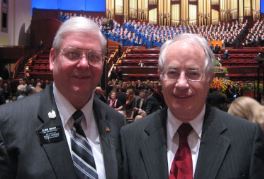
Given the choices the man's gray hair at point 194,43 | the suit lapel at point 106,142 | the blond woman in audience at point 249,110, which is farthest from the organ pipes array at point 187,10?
the man's gray hair at point 194,43

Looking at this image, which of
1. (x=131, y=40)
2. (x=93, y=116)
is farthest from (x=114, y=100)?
(x=131, y=40)

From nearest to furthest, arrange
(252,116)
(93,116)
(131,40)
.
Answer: (93,116) < (252,116) < (131,40)

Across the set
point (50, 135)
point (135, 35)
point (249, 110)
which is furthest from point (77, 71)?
point (135, 35)

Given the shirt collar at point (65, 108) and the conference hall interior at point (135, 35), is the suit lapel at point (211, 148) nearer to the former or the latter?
the shirt collar at point (65, 108)

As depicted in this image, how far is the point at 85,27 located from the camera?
6.21 feet

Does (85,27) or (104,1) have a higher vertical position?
(104,1)

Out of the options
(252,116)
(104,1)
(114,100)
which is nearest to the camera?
(252,116)

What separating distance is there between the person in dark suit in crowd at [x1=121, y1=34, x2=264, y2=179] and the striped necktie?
0.55ft

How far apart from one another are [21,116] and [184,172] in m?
0.70

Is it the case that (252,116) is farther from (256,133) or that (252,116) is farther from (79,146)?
(79,146)

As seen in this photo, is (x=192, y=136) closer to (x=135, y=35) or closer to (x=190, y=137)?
(x=190, y=137)

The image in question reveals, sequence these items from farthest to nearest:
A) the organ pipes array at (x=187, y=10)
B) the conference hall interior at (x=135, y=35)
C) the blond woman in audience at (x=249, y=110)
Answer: the organ pipes array at (x=187, y=10) → the conference hall interior at (x=135, y=35) → the blond woman in audience at (x=249, y=110)

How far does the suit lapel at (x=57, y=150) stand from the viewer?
5.95 feet

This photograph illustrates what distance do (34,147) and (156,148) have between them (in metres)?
0.50
